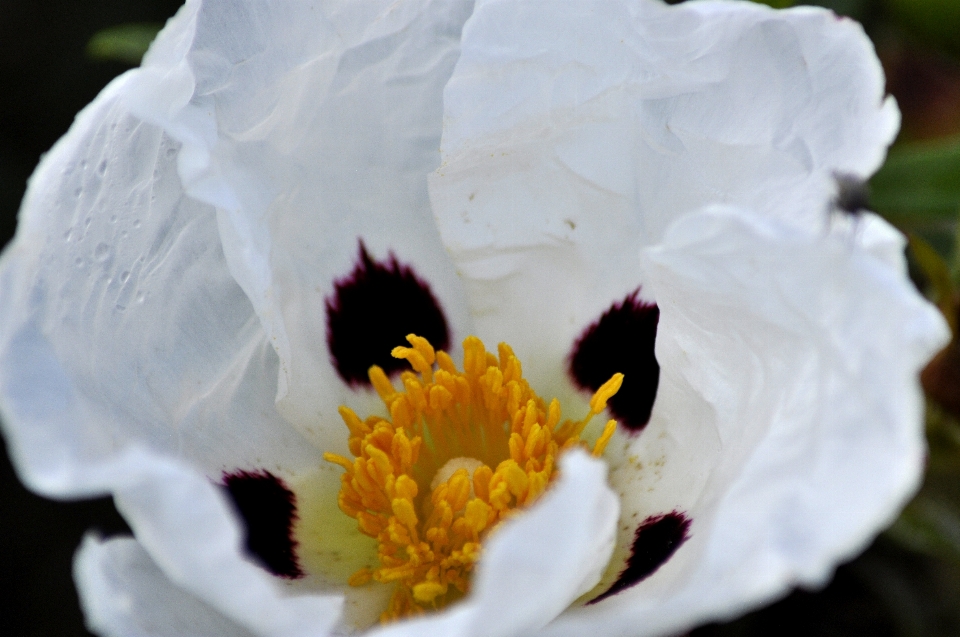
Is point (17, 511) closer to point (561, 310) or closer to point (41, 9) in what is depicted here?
point (41, 9)

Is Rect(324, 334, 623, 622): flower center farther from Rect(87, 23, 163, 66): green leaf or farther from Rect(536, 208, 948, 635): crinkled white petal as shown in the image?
Rect(87, 23, 163, 66): green leaf

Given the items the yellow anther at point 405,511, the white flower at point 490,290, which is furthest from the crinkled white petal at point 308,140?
the yellow anther at point 405,511

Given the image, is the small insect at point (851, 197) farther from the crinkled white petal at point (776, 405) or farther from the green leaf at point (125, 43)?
the green leaf at point (125, 43)

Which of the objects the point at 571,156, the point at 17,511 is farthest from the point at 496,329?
the point at 17,511

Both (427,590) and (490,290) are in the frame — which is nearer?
(427,590)

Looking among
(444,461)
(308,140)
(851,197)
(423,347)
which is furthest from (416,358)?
(851,197)

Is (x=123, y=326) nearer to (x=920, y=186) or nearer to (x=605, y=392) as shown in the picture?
(x=605, y=392)
